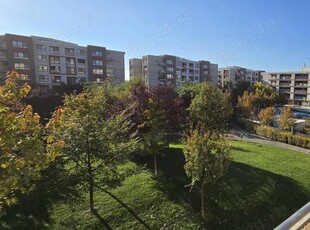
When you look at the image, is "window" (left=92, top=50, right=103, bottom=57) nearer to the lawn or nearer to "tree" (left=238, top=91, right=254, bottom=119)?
"tree" (left=238, top=91, right=254, bottom=119)

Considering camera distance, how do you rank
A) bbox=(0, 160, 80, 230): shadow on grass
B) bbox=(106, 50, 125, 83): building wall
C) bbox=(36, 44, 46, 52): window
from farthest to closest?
bbox=(106, 50, 125, 83): building wall < bbox=(36, 44, 46, 52): window < bbox=(0, 160, 80, 230): shadow on grass

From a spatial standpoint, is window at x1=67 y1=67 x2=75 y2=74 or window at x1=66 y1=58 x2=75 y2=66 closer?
window at x1=66 y1=58 x2=75 y2=66

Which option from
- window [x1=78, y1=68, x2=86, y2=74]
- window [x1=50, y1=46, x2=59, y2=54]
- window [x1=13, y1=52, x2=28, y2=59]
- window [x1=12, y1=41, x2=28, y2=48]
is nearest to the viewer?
window [x1=12, y1=41, x2=28, y2=48]

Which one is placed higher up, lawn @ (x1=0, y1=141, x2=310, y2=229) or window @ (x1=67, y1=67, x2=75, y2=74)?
window @ (x1=67, y1=67, x2=75, y2=74)

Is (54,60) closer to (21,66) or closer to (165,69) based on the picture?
(21,66)

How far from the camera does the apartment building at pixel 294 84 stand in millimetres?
85312

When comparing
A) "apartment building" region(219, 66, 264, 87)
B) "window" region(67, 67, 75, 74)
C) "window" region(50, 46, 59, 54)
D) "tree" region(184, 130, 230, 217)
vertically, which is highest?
"window" region(50, 46, 59, 54)

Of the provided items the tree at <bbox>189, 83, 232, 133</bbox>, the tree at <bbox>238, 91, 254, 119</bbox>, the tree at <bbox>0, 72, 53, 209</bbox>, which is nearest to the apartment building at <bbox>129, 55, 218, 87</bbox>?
the tree at <bbox>238, 91, 254, 119</bbox>

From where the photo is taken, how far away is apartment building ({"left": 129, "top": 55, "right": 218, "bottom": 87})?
3238 inches

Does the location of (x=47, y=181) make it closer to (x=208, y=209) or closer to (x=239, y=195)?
(x=208, y=209)

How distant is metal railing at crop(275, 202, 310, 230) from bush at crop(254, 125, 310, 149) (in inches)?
1133

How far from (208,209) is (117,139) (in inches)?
227

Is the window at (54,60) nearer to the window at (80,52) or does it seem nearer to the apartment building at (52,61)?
the apartment building at (52,61)

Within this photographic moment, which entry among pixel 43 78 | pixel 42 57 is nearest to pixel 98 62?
pixel 42 57
